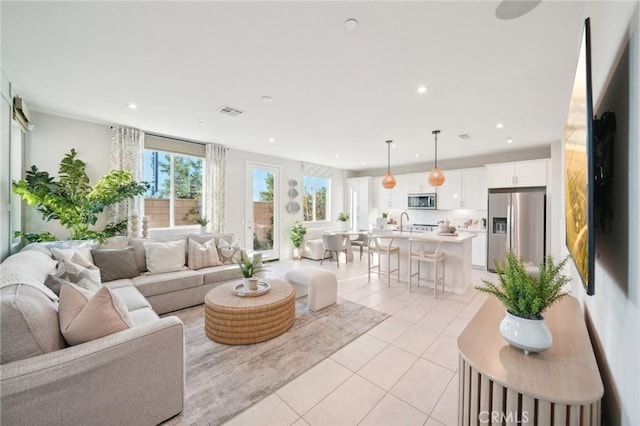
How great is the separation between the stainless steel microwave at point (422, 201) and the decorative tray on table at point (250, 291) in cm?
532

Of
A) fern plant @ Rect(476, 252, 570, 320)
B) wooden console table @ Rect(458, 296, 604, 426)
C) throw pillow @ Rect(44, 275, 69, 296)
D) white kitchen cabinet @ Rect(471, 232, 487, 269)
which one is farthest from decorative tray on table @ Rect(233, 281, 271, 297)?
white kitchen cabinet @ Rect(471, 232, 487, 269)

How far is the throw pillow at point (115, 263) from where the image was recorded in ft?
9.89

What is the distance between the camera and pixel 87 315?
56.6 inches

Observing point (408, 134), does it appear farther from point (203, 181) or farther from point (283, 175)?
point (203, 181)

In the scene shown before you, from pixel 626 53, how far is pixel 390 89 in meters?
2.15

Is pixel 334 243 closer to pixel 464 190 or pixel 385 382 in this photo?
pixel 464 190

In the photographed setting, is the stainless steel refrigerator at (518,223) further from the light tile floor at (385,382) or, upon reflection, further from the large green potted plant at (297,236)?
the large green potted plant at (297,236)

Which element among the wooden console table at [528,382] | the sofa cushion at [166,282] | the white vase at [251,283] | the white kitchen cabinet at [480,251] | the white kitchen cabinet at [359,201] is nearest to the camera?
the wooden console table at [528,382]

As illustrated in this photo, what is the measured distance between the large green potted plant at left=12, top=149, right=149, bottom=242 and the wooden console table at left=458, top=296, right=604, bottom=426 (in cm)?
449

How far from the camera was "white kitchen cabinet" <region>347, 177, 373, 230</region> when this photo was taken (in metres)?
8.02

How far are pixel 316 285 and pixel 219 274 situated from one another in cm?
150

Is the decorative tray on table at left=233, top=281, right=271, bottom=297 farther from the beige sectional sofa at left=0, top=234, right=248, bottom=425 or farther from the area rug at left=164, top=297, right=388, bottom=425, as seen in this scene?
the beige sectional sofa at left=0, top=234, right=248, bottom=425

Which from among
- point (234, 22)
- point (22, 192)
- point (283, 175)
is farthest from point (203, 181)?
point (234, 22)

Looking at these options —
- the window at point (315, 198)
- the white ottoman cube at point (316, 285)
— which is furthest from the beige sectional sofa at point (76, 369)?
the window at point (315, 198)
